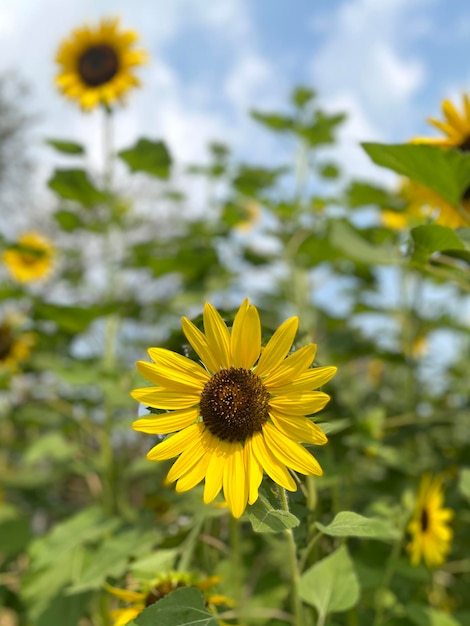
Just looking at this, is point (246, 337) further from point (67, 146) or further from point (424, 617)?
point (67, 146)

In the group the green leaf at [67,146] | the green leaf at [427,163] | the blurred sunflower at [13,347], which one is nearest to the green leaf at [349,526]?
the green leaf at [427,163]

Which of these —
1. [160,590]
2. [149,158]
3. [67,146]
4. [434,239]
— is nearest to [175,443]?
[160,590]

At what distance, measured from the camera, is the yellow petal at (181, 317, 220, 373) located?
0.65m

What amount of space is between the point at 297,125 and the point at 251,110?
7.9 inches

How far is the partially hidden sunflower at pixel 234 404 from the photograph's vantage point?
0.63 metres

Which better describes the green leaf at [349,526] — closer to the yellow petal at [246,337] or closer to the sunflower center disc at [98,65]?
the yellow petal at [246,337]

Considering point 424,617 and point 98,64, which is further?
point 98,64

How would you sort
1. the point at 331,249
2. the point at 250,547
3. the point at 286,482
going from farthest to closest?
the point at 331,249
the point at 250,547
the point at 286,482

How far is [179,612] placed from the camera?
62cm

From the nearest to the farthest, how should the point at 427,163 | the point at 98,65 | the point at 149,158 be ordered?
the point at 427,163, the point at 149,158, the point at 98,65

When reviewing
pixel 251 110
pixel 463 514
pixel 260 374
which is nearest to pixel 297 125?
pixel 251 110

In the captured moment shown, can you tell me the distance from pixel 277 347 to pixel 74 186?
4.77 feet

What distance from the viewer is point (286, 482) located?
61 cm

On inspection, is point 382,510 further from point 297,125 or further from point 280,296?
point 297,125
